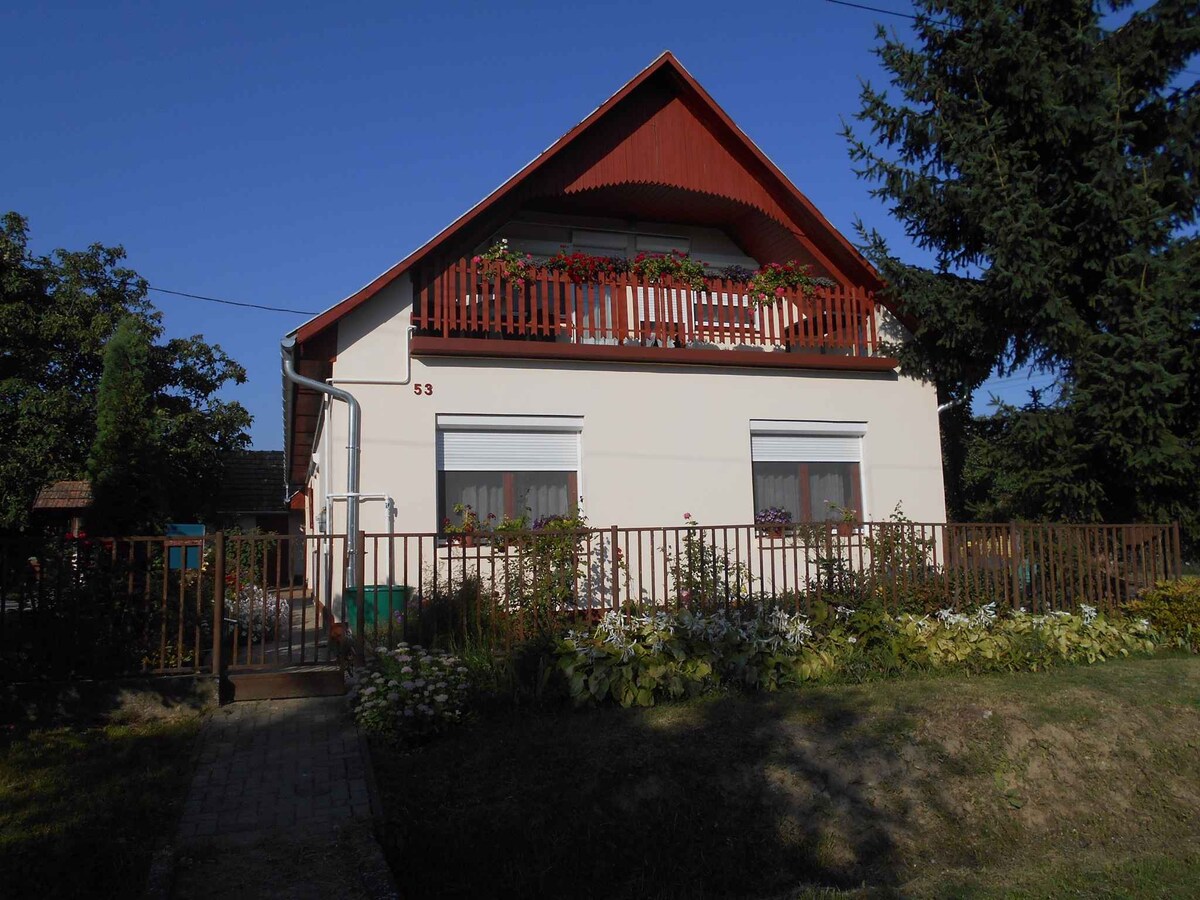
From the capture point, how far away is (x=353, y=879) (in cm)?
460

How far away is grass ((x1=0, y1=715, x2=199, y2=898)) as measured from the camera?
4664mm

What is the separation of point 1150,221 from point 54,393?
81.9 feet

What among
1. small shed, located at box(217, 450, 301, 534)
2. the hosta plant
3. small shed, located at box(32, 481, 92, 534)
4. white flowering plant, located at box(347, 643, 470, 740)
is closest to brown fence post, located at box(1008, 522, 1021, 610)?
white flowering plant, located at box(347, 643, 470, 740)

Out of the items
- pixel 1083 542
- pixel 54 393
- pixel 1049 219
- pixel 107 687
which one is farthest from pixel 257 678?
pixel 54 393

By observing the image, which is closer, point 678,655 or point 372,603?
point 678,655

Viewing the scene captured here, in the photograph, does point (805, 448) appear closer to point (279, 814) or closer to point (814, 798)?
point (814, 798)

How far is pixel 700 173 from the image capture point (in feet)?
42.0

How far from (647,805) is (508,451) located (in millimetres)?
6210

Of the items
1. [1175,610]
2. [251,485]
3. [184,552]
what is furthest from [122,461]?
[251,485]

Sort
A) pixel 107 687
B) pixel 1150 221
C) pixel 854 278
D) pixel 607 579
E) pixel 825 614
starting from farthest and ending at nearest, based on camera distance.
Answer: pixel 854 278, pixel 1150 221, pixel 607 579, pixel 825 614, pixel 107 687

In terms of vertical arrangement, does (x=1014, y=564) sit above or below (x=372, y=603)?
above

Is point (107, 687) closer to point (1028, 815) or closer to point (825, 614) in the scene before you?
point (825, 614)

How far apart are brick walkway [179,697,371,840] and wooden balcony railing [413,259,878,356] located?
5011 millimetres

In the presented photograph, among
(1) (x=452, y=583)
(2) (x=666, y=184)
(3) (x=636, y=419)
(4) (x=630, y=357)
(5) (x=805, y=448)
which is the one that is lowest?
(1) (x=452, y=583)
